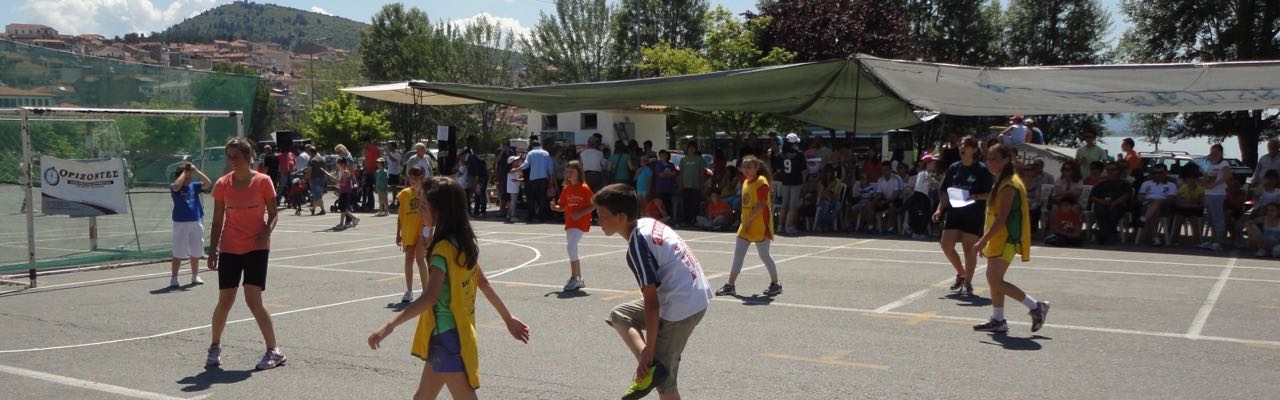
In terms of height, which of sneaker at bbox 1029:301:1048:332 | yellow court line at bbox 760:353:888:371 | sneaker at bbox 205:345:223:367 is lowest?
sneaker at bbox 205:345:223:367

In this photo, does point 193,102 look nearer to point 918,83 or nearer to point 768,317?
point 768,317

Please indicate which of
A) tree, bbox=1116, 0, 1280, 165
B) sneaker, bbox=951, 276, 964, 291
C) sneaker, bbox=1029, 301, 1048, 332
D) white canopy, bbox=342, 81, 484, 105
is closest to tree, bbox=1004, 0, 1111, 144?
tree, bbox=1116, 0, 1280, 165

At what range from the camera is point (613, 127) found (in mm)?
47750

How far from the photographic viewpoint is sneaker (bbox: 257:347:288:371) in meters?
Answer: 7.68

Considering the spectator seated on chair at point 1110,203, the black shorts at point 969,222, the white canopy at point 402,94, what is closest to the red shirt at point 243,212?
the black shorts at point 969,222

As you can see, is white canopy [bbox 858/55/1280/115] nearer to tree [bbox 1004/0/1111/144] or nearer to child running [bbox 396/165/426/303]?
child running [bbox 396/165/426/303]

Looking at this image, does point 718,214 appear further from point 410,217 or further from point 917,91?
point 410,217

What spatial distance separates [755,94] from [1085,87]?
576 centimetres

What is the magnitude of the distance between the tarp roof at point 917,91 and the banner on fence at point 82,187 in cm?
962

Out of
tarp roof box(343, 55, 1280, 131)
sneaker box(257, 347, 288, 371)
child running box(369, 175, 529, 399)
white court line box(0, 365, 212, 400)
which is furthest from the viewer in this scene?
tarp roof box(343, 55, 1280, 131)

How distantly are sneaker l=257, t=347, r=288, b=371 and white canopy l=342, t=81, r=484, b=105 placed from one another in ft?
55.1

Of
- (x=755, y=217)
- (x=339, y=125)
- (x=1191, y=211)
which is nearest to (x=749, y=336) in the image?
(x=755, y=217)

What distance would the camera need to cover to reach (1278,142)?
1612 centimetres

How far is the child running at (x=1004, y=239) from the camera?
8.55 metres
